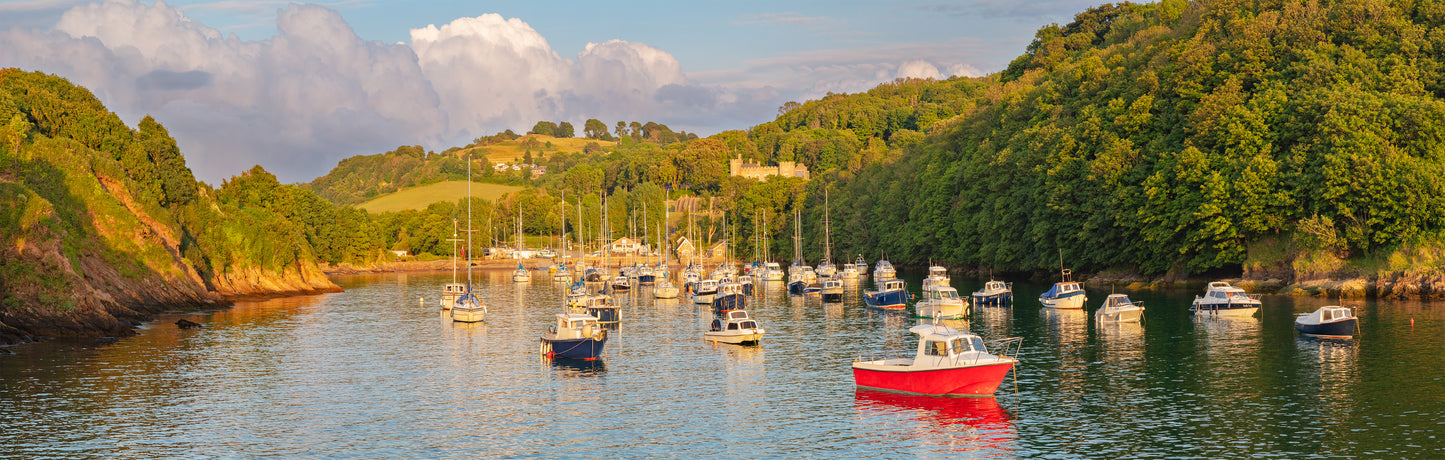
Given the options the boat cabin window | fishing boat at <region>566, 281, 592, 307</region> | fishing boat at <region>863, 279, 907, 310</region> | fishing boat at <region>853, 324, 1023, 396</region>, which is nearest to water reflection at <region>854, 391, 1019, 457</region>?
fishing boat at <region>853, 324, 1023, 396</region>

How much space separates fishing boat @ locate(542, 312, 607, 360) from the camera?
6444 cm

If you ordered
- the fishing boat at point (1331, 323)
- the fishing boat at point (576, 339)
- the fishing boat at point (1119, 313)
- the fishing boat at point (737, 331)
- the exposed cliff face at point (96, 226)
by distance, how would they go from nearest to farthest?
the fishing boat at point (1331, 323) < the fishing boat at point (576, 339) < the fishing boat at point (737, 331) < the exposed cliff face at point (96, 226) < the fishing boat at point (1119, 313)

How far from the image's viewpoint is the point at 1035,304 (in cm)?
9969

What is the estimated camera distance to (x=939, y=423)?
44281mm

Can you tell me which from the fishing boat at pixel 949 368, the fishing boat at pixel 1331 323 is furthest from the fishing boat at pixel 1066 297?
the fishing boat at pixel 949 368

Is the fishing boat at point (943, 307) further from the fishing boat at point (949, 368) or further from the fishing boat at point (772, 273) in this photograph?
the fishing boat at point (772, 273)

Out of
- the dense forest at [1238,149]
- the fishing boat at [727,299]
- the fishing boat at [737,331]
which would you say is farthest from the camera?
the fishing boat at [727,299]

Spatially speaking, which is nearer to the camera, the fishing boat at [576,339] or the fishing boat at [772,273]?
the fishing boat at [576,339]

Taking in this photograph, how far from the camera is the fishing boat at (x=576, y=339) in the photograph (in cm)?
6444

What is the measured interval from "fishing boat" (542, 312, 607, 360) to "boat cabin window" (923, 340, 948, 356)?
23.0m

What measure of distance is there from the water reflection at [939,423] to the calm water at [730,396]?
16 centimetres

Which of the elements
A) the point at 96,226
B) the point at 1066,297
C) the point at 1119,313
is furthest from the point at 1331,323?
the point at 96,226

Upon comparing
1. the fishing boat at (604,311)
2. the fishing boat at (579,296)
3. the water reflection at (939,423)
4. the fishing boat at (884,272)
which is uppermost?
the fishing boat at (884,272)

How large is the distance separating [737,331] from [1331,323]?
36.5 meters
